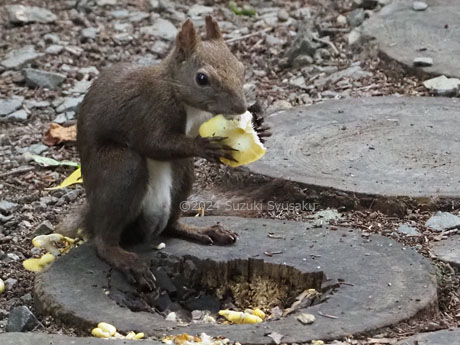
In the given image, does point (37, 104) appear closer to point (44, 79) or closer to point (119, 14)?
point (44, 79)

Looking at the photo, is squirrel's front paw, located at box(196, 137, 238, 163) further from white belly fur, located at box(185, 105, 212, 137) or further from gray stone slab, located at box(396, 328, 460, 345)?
gray stone slab, located at box(396, 328, 460, 345)

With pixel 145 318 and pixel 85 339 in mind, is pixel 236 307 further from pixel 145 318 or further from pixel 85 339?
pixel 85 339

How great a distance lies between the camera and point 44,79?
8227 millimetres

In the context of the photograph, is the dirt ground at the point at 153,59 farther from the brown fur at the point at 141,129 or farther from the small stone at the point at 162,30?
the brown fur at the point at 141,129

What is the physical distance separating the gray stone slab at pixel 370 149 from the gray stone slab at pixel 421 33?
0.78 meters

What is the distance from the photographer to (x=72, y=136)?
7.29m

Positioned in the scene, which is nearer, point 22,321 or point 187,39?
point 22,321

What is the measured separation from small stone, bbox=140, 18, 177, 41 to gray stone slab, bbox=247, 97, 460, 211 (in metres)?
2.59

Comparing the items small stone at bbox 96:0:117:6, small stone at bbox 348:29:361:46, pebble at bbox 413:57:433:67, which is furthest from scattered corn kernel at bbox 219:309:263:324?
small stone at bbox 96:0:117:6

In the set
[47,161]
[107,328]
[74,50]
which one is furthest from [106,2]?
[107,328]

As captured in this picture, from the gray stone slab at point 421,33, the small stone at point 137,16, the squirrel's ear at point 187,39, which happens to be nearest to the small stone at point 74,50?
the small stone at point 137,16

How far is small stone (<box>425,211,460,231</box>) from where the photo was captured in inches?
210

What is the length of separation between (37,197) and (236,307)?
205cm

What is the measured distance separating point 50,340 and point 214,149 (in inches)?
45.3
